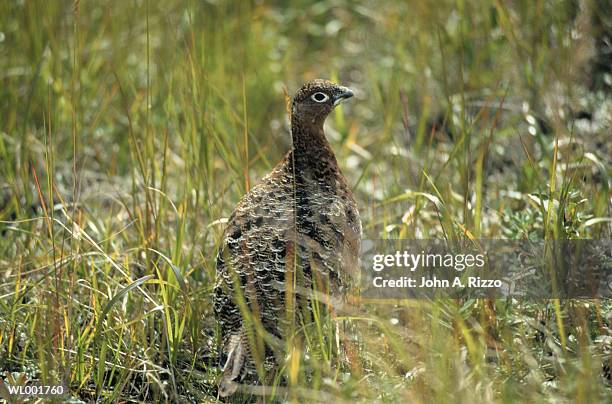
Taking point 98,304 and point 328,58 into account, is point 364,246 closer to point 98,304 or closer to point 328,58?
point 98,304

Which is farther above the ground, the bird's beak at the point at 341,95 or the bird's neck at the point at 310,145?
the bird's beak at the point at 341,95

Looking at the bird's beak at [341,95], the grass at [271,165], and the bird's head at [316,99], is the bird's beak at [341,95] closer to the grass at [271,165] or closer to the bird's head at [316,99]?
the bird's head at [316,99]

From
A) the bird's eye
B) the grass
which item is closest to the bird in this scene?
the bird's eye

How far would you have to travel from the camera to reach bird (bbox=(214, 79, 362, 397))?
136 inches

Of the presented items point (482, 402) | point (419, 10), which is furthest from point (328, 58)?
point (482, 402)

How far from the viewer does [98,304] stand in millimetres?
3855

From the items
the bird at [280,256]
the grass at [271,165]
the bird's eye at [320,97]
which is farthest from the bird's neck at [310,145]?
the grass at [271,165]

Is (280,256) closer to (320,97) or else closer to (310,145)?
(310,145)

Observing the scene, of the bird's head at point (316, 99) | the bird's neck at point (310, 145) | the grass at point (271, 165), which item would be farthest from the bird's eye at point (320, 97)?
the grass at point (271, 165)

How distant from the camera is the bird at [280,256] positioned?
346 cm

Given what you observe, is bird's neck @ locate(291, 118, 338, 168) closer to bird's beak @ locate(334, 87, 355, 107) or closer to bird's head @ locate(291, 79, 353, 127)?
bird's head @ locate(291, 79, 353, 127)

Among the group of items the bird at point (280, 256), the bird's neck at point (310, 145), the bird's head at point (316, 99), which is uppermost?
the bird's head at point (316, 99)

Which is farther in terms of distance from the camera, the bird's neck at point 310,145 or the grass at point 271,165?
the bird's neck at point 310,145

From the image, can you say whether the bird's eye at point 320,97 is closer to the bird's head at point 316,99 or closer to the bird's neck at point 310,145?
the bird's head at point 316,99
